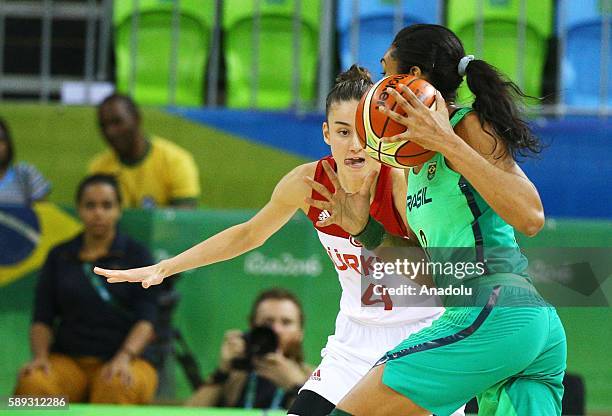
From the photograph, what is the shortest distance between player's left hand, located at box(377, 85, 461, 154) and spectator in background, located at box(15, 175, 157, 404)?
151 inches

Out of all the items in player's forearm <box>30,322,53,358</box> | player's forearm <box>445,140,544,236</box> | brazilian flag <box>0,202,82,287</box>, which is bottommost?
player's forearm <box>30,322,53,358</box>

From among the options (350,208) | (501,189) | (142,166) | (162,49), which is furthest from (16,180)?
(501,189)

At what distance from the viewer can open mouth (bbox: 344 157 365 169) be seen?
4223mm

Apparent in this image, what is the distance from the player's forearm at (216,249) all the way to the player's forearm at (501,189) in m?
1.34

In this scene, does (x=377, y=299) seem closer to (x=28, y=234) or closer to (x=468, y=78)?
(x=468, y=78)

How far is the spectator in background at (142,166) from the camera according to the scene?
290 inches

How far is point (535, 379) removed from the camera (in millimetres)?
3357

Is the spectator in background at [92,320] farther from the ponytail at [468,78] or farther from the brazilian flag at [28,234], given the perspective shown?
the ponytail at [468,78]

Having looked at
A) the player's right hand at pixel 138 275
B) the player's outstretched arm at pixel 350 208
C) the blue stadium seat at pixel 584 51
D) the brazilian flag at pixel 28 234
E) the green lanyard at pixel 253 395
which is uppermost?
the blue stadium seat at pixel 584 51

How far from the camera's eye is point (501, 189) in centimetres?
311

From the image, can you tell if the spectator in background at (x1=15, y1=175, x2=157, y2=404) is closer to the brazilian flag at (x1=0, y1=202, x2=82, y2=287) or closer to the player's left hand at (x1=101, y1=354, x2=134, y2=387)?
the player's left hand at (x1=101, y1=354, x2=134, y2=387)

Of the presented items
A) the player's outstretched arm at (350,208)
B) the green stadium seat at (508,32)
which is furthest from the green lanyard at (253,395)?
the green stadium seat at (508,32)

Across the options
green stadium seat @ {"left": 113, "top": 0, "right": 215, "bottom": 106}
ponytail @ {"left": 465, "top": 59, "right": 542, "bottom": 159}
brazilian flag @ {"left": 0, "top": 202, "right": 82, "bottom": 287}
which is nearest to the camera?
ponytail @ {"left": 465, "top": 59, "right": 542, "bottom": 159}

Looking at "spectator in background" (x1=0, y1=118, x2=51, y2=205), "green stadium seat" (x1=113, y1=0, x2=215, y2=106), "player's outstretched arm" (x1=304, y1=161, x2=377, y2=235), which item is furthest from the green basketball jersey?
"green stadium seat" (x1=113, y1=0, x2=215, y2=106)
